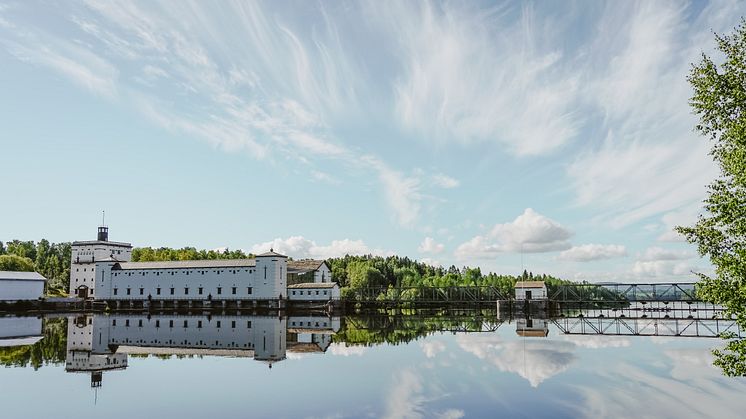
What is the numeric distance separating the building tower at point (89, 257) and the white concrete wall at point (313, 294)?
102 ft

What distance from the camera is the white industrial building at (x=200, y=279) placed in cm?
6925

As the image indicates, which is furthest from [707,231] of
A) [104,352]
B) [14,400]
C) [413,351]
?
[104,352]

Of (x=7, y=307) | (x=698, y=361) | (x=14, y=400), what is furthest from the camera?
(x=7, y=307)

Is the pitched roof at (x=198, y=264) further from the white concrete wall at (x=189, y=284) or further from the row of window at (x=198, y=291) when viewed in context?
the row of window at (x=198, y=291)

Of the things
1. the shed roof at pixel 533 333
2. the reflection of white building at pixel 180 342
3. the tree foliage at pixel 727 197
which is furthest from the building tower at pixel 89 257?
the tree foliage at pixel 727 197

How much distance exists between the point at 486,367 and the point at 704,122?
12.5m

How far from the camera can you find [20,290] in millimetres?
70750

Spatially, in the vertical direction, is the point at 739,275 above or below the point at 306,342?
above

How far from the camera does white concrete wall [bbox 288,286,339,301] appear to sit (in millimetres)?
68312

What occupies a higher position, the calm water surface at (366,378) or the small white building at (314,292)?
the small white building at (314,292)

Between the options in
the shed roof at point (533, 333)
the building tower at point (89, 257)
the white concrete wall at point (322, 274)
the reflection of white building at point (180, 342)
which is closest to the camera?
the reflection of white building at point (180, 342)

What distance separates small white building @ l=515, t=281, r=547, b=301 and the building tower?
A: 193 feet

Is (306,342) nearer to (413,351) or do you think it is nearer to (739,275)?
(413,351)

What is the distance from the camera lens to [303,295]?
228ft
